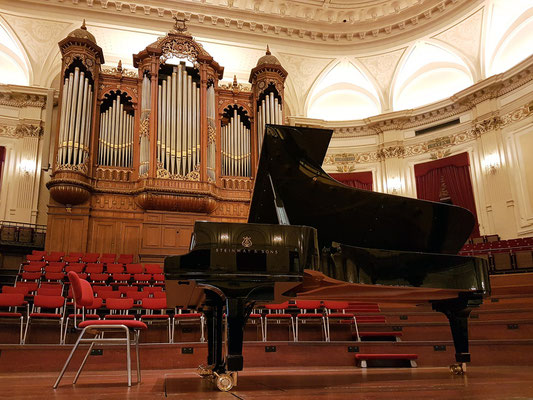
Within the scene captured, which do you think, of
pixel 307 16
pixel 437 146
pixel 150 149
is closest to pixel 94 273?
pixel 150 149

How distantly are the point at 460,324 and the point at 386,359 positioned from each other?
2.92 feet

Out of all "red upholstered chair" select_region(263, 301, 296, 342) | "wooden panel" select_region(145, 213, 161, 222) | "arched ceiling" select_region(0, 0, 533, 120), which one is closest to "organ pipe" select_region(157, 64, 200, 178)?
"wooden panel" select_region(145, 213, 161, 222)

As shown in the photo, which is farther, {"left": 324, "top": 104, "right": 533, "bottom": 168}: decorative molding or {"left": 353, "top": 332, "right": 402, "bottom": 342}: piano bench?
{"left": 324, "top": 104, "right": 533, "bottom": 168}: decorative molding

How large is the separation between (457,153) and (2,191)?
10.4 metres

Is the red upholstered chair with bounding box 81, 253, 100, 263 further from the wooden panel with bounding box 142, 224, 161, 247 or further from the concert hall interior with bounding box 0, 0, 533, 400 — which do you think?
the wooden panel with bounding box 142, 224, 161, 247

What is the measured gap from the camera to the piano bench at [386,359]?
397 centimetres

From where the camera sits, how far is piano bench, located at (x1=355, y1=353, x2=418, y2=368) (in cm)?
397

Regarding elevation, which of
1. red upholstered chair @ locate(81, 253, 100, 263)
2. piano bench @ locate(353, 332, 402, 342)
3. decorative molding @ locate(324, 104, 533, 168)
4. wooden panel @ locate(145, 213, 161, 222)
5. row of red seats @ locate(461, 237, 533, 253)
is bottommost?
piano bench @ locate(353, 332, 402, 342)

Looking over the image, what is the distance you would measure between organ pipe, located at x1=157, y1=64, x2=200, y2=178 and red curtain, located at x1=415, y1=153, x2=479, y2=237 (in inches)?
228

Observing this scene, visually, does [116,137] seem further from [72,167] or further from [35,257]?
[35,257]

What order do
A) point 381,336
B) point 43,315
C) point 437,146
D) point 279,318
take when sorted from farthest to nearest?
1. point 437,146
2. point 279,318
3. point 381,336
4. point 43,315

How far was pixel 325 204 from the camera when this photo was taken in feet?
10.4

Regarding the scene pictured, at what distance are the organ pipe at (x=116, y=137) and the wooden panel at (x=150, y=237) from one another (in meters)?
1.31

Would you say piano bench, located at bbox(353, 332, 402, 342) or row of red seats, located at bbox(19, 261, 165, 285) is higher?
row of red seats, located at bbox(19, 261, 165, 285)
